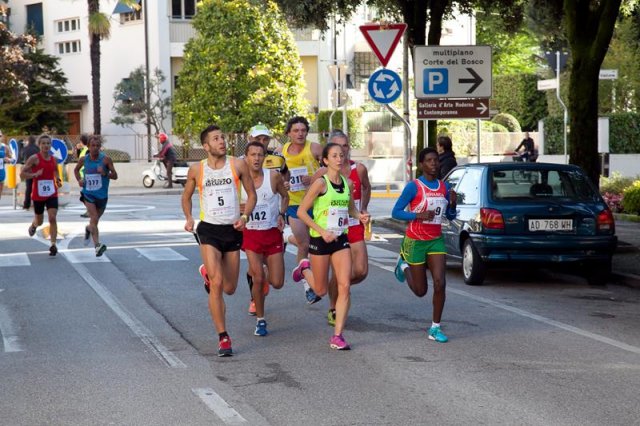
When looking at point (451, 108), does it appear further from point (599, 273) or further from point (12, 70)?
point (12, 70)

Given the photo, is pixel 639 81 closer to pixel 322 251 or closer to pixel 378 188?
pixel 378 188

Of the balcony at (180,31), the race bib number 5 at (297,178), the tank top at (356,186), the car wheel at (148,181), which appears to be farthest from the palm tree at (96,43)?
the tank top at (356,186)

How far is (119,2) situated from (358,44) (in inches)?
442

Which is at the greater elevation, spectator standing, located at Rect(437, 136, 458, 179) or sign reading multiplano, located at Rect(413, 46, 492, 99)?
sign reading multiplano, located at Rect(413, 46, 492, 99)

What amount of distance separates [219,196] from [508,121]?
48392mm

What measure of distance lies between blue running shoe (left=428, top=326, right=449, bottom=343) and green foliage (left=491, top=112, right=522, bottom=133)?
47396 mm

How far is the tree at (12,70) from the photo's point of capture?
48781 millimetres

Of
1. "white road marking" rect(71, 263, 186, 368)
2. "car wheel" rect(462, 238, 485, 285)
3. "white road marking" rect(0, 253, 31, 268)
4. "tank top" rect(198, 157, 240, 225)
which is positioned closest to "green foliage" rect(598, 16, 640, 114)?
"white road marking" rect(0, 253, 31, 268)

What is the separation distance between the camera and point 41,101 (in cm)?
5347

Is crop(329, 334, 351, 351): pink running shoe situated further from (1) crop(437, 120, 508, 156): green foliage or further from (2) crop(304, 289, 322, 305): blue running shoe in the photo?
(1) crop(437, 120, 508, 156): green foliage

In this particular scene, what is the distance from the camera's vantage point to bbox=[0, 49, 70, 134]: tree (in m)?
52.7

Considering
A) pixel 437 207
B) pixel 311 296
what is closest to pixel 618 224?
pixel 311 296

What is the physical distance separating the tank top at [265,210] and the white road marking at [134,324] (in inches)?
52.3

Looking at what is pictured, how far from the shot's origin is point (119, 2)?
52.4 metres
